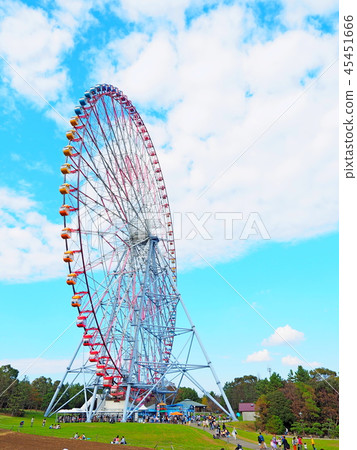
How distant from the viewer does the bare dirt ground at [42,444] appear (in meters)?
20.4

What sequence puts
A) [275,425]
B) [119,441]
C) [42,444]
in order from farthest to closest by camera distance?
[275,425], [119,441], [42,444]

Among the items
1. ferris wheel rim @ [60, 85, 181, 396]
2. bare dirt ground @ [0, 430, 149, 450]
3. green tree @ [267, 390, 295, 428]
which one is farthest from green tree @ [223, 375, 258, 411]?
bare dirt ground @ [0, 430, 149, 450]

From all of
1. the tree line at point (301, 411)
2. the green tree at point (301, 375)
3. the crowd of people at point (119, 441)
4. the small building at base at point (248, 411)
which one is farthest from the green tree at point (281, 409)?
the crowd of people at point (119, 441)

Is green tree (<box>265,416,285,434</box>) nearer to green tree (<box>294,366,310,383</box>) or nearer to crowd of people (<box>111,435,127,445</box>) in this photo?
green tree (<box>294,366,310,383</box>)

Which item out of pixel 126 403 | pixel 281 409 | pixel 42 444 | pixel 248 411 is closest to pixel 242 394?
pixel 248 411

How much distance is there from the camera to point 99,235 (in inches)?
1243

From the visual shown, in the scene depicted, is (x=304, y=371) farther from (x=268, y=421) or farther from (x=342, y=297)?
(x=342, y=297)

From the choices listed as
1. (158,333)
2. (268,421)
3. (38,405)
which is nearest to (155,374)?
(158,333)

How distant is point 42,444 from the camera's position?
21406 mm

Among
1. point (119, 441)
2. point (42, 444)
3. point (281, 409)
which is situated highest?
point (281, 409)

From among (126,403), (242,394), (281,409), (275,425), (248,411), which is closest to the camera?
(126,403)

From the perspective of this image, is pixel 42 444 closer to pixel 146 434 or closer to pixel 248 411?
pixel 146 434

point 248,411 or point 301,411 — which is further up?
point 301,411

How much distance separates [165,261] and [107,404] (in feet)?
50.8
